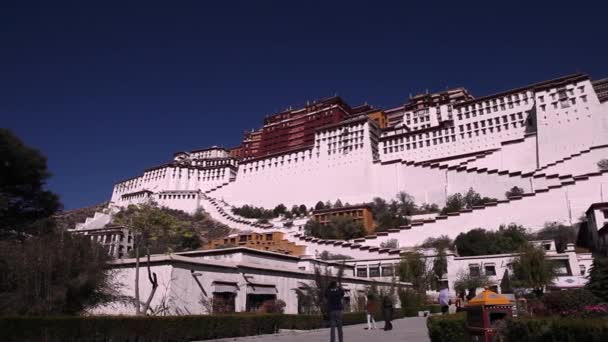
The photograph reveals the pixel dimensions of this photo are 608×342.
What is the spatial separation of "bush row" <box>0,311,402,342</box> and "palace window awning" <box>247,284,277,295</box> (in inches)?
115

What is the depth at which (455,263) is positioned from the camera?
3161 cm

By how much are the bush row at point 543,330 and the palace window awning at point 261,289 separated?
33.0ft

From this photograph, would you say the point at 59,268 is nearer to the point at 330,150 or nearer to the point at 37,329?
the point at 37,329

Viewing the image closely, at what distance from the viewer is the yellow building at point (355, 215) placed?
173 ft

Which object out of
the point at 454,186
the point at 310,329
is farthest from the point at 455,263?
the point at 454,186

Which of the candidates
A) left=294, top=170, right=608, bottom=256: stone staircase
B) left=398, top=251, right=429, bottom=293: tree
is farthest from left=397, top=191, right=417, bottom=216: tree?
left=398, top=251, right=429, bottom=293: tree

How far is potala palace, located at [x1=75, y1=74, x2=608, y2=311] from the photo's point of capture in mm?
39875

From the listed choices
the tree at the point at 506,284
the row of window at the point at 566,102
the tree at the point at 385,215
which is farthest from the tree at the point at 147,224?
the row of window at the point at 566,102

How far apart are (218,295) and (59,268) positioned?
5318 millimetres

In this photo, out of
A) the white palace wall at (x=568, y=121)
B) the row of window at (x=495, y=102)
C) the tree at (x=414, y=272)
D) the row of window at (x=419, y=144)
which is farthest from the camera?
the row of window at (x=419, y=144)

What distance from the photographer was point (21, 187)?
1093 inches

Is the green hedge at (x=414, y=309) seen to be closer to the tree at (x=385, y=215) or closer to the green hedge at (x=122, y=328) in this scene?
the green hedge at (x=122, y=328)

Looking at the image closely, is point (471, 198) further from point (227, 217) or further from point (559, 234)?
point (227, 217)

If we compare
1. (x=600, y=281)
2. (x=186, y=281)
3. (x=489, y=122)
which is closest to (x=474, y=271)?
(x=600, y=281)
